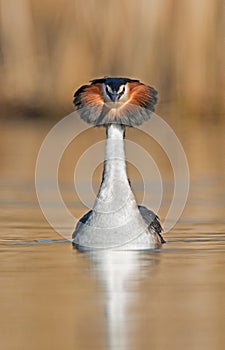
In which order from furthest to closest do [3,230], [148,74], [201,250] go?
[148,74] → [3,230] → [201,250]

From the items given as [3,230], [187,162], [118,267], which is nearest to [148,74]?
[187,162]

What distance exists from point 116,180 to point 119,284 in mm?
1638

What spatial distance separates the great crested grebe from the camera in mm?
8945

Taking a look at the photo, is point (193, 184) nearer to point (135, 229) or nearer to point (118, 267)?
point (135, 229)

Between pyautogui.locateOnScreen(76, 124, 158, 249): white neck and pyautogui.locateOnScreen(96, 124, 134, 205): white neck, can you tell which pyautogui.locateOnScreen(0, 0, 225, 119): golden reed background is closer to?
pyautogui.locateOnScreen(96, 124, 134, 205): white neck

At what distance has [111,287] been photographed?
7539mm

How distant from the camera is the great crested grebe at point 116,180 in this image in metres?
8.95

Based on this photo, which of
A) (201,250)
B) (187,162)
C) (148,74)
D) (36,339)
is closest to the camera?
(36,339)

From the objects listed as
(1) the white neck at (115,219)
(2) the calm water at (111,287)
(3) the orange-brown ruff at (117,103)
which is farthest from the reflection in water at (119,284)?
(3) the orange-brown ruff at (117,103)

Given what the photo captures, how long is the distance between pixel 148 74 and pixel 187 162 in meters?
3.73

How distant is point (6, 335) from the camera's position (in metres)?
6.09

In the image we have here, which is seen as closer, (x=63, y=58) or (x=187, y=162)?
(x=187, y=162)

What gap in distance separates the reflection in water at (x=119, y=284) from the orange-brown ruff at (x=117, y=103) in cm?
106

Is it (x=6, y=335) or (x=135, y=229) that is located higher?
(x=135, y=229)
